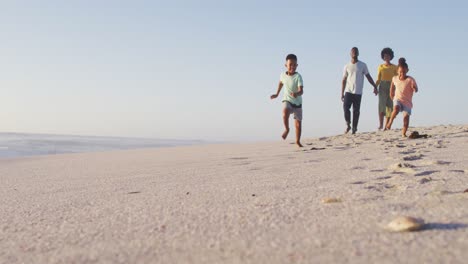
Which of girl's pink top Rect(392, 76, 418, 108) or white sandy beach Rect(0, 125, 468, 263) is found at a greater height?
girl's pink top Rect(392, 76, 418, 108)

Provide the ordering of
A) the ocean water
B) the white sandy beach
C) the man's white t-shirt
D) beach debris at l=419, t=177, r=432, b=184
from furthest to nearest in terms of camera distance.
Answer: the ocean water < the man's white t-shirt < beach debris at l=419, t=177, r=432, b=184 < the white sandy beach

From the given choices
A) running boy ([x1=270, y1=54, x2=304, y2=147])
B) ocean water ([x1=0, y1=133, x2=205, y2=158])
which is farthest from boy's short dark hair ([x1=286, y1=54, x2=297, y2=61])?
ocean water ([x1=0, y1=133, x2=205, y2=158])

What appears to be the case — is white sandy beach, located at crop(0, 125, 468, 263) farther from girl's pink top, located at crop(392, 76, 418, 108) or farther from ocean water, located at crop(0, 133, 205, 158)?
ocean water, located at crop(0, 133, 205, 158)

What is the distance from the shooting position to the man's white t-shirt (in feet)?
26.2

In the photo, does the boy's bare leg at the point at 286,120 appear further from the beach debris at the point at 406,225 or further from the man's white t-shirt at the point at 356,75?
the beach debris at the point at 406,225

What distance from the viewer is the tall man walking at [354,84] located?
799cm

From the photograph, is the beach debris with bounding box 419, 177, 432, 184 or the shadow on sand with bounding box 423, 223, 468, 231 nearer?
the shadow on sand with bounding box 423, 223, 468, 231

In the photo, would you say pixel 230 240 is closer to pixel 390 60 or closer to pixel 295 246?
pixel 295 246

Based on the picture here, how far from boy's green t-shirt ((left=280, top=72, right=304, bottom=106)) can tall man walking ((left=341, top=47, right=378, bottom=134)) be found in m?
Answer: 2.31

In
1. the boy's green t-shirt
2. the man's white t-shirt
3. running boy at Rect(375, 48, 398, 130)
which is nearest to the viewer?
the boy's green t-shirt

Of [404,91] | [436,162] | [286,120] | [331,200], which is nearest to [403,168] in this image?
[436,162]

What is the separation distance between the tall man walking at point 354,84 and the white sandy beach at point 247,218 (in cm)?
550

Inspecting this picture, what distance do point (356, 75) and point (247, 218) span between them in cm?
696

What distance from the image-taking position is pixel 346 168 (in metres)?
2.84
